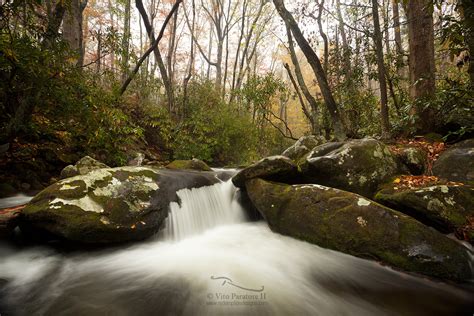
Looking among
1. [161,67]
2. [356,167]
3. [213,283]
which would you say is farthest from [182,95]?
[213,283]

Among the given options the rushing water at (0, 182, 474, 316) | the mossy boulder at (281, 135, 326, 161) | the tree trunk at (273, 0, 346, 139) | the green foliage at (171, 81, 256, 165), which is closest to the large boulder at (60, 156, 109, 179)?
the rushing water at (0, 182, 474, 316)

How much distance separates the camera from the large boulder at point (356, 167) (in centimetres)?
455

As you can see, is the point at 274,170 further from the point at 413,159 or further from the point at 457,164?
the point at 457,164

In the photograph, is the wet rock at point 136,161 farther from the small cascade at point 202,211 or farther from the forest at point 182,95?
the small cascade at point 202,211

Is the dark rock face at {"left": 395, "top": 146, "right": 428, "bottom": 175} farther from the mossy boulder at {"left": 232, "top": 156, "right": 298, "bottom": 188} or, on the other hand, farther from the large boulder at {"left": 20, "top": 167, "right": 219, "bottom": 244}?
the large boulder at {"left": 20, "top": 167, "right": 219, "bottom": 244}

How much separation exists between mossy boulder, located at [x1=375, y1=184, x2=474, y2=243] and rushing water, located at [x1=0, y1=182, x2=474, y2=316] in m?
0.86

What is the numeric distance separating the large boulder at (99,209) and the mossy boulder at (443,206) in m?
3.79

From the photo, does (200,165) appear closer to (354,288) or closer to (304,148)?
(304,148)

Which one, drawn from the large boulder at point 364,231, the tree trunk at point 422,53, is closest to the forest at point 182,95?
the tree trunk at point 422,53

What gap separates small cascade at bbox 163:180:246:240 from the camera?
15.2 ft

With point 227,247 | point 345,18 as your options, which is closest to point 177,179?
point 227,247

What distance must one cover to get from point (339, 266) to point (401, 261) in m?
0.73

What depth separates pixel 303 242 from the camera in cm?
392

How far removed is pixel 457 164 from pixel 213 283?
4.30 metres
